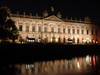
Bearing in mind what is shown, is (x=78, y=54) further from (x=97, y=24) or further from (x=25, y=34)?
(x=97, y=24)

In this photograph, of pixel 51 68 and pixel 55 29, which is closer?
pixel 51 68

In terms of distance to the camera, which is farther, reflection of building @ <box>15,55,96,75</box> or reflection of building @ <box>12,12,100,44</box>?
reflection of building @ <box>12,12,100,44</box>

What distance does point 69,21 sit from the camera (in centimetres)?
7019

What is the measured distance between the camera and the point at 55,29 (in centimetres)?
6619

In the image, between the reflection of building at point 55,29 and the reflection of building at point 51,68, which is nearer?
the reflection of building at point 51,68

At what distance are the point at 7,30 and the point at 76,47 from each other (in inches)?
742

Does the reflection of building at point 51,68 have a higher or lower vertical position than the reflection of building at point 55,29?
lower

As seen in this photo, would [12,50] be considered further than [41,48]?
No

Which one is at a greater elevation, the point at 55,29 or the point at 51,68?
the point at 55,29

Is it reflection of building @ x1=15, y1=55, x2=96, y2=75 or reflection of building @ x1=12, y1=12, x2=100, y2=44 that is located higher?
reflection of building @ x1=12, y1=12, x2=100, y2=44

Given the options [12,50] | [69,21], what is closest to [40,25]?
[69,21]

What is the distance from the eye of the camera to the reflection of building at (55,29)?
5977 cm

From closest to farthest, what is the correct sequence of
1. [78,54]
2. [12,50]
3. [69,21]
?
[12,50], [78,54], [69,21]

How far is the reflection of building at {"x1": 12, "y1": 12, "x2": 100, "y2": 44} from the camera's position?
59.8 meters
